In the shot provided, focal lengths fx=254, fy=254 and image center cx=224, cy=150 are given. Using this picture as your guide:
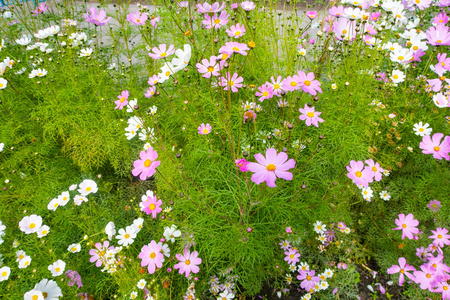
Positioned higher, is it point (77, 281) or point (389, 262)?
point (77, 281)

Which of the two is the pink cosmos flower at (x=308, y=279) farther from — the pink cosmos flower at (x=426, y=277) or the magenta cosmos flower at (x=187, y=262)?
the magenta cosmos flower at (x=187, y=262)

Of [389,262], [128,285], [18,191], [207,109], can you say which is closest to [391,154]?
[389,262]

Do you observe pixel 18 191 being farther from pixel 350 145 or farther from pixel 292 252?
pixel 350 145

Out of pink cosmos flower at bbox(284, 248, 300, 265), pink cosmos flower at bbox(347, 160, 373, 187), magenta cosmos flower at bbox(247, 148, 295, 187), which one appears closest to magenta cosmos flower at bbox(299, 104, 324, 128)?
pink cosmos flower at bbox(347, 160, 373, 187)

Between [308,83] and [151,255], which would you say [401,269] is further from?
[151,255]

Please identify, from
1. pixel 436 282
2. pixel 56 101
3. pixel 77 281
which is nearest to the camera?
pixel 436 282

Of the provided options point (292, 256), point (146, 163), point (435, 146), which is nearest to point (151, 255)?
point (146, 163)

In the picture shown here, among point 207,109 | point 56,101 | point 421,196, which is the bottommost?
point 421,196

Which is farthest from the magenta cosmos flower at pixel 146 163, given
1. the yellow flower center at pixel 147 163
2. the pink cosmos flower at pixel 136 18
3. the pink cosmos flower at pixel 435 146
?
the pink cosmos flower at pixel 435 146
